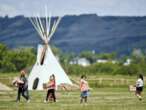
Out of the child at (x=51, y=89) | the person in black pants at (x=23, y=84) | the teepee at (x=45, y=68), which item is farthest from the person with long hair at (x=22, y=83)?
the teepee at (x=45, y=68)

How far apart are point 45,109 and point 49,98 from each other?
273 inches

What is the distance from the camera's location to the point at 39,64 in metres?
65.1

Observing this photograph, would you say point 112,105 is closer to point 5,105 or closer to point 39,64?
point 5,105

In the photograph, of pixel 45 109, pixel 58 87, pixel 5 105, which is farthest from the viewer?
pixel 58 87

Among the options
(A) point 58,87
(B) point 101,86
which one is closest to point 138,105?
(A) point 58,87

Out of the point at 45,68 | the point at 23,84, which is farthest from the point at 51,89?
the point at 45,68

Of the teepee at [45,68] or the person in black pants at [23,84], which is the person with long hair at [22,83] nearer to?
the person in black pants at [23,84]

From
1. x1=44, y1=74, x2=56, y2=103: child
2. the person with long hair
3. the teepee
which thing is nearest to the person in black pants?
the person with long hair

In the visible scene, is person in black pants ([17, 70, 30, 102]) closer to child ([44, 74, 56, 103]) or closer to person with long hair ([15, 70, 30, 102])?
person with long hair ([15, 70, 30, 102])

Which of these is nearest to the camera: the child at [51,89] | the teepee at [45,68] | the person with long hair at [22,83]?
the person with long hair at [22,83]

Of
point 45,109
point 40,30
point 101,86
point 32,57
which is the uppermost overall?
point 32,57

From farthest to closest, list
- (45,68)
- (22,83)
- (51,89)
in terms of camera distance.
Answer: (45,68) < (51,89) < (22,83)

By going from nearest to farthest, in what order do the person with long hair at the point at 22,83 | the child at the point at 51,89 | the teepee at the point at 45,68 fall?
the person with long hair at the point at 22,83 → the child at the point at 51,89 → the teepee at the point at 45,68

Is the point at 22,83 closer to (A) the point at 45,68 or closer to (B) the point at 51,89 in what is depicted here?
(B) the point at 51,89
